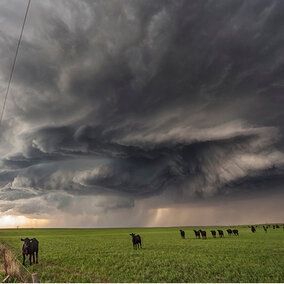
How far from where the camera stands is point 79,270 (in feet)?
65.5

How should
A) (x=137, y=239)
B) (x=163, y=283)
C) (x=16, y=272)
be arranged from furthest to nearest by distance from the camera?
(x=137, y=239) → (x=16, y=272) → (x=163, y=283)

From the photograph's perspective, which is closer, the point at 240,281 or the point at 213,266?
the point at 240,281

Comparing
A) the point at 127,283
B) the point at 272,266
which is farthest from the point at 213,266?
the point at 127,283

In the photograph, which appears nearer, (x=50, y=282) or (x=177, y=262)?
(x=50, y=282)

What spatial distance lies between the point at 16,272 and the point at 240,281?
620 inches

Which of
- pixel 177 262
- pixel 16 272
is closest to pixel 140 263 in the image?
pixel 177 262

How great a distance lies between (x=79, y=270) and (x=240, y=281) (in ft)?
40.5

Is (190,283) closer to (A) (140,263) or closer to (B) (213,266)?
(B) (213,266)

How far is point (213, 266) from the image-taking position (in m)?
20.2

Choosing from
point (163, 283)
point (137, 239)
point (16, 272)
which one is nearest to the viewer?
point (163, 283)

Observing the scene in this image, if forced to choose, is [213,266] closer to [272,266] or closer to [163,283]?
[272,266]

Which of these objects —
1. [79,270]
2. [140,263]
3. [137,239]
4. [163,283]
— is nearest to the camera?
[163,283]

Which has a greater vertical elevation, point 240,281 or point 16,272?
point 16,272

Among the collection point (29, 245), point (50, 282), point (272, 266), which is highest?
point (29, 245)
